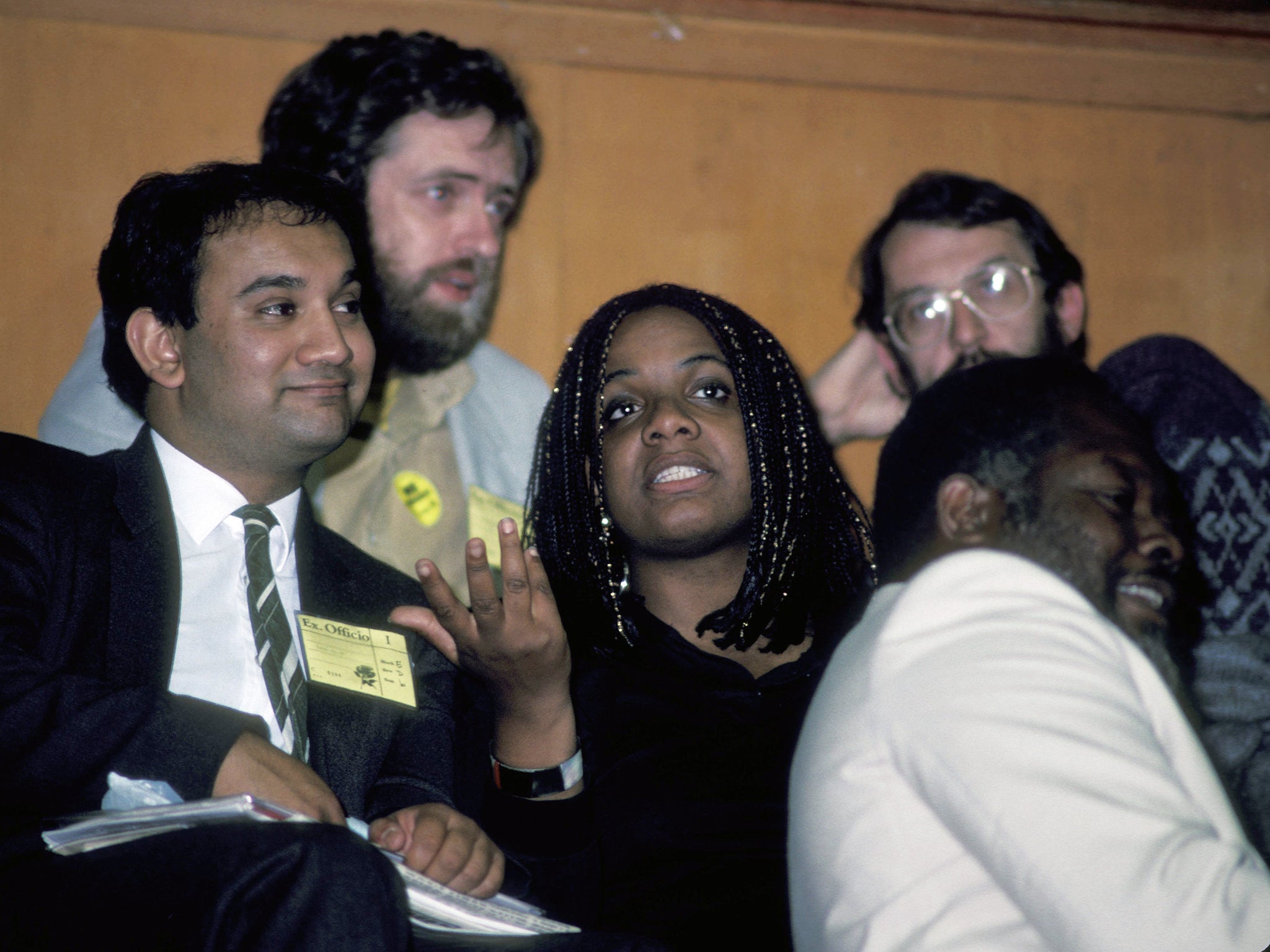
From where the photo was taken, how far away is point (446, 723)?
2.08m

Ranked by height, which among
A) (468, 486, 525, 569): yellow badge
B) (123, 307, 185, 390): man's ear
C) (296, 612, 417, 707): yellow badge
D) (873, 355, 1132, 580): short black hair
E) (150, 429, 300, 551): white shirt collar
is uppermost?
(123, 307, 185, 390): man's ear

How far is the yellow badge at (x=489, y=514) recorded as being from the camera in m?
2.62

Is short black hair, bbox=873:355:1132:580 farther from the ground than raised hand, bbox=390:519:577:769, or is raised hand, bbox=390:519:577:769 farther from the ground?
short black hair, bbox=873:355:1132:580

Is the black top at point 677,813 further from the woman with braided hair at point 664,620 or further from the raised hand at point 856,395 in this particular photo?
the raised hand at point 856,395

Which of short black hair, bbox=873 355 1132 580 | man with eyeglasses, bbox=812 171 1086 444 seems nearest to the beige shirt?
man with eyeglasses, bbox=812 171 1086 444

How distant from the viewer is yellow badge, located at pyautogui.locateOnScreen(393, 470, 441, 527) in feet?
9.27

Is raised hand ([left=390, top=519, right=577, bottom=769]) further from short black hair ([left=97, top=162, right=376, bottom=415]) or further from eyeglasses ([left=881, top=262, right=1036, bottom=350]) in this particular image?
eyeglasses ([left=881, top=262, right=1036, bottom=350])

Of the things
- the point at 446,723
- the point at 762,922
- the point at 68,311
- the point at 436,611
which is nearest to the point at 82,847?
the point at 436,611

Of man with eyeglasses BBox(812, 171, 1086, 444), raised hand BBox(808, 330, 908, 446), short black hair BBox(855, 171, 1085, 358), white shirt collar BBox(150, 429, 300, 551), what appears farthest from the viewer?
raised hand BBox(808, 330, 908, 446)

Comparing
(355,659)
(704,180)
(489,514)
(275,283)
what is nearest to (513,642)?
(355,659)

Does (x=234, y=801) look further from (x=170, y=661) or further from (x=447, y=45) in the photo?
(x=447, y=45)

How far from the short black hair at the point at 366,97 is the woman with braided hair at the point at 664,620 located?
3.23ft

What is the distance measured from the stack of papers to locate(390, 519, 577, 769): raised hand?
1.08 feet

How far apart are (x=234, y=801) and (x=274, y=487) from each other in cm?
87
